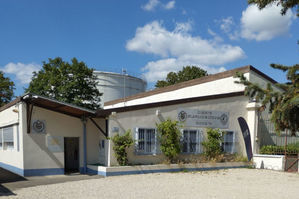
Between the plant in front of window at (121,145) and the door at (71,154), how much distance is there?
2778mm

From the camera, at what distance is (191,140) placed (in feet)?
43.6

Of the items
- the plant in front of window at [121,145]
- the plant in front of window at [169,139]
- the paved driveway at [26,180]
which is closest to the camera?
the paved driveway at [26,180]

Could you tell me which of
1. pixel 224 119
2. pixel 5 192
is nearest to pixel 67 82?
pixel 224 119

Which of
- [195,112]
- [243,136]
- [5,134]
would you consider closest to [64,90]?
[5,134]

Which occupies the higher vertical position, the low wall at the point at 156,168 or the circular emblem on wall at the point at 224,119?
the circular emblem on wall at the point at 224,119

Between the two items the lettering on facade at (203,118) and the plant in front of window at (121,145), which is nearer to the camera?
the plant in front of window at (121,145)

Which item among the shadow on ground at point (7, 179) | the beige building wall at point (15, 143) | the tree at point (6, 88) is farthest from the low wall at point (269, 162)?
the tree at point (6, 88)

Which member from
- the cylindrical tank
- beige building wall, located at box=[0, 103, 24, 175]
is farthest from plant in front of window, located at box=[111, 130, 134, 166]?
the cylindrical tank

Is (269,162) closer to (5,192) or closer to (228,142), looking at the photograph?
(228,142)

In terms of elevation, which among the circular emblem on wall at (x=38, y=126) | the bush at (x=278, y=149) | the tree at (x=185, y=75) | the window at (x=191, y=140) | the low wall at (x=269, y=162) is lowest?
the low wall at (x=269, y=162)

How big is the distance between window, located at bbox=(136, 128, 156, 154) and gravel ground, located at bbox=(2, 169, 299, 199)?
1.19 meters

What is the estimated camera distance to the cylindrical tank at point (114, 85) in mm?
27484

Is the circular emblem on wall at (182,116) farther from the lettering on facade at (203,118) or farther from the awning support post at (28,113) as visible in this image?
the awning support post at (28,113)

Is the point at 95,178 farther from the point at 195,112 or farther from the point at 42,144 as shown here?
the point at 195,112
